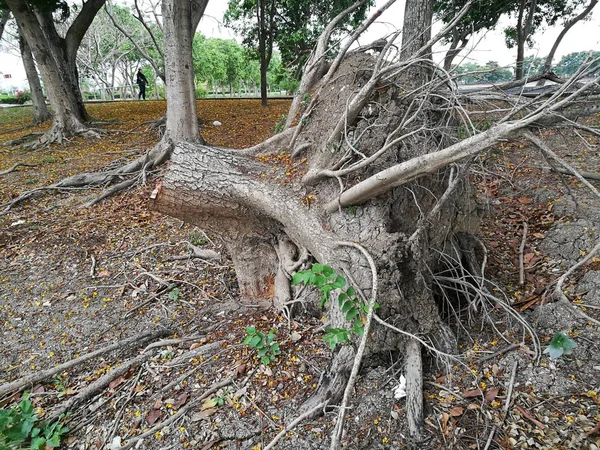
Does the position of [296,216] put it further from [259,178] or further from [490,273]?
[490,273]

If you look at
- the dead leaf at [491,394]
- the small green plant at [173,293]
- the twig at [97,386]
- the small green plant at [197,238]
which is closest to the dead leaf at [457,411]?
the dead leaf at [491,394]

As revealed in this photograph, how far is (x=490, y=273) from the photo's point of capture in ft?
9.25

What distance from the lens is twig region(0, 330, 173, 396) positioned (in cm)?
245

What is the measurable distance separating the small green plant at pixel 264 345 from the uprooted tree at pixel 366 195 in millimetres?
430

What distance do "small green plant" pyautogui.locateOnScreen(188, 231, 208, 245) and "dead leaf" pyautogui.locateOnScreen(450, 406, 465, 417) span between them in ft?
10.5

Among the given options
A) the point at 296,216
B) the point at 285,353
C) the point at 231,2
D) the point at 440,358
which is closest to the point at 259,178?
the point at 296,216

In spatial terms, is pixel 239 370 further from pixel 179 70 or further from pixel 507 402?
pixel 179 70

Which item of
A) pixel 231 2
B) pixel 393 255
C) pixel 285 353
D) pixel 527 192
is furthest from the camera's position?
pixel 231 2

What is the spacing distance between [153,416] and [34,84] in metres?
12.6

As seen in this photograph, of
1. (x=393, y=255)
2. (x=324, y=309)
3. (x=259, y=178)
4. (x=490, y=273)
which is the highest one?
(x=259, y=178)

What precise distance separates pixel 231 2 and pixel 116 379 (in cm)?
1299

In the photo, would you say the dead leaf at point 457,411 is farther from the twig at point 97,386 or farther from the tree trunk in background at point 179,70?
the tree trunk in background at point 179,70

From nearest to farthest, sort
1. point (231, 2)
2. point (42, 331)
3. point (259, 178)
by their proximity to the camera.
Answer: point (259, 178), point (42, 331), point (231, 2)

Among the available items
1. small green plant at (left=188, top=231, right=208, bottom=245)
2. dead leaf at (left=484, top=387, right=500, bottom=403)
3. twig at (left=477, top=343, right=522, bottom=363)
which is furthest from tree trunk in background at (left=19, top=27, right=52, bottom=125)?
dead leaf at (left=484, top=387, right=500, bottom=403)
